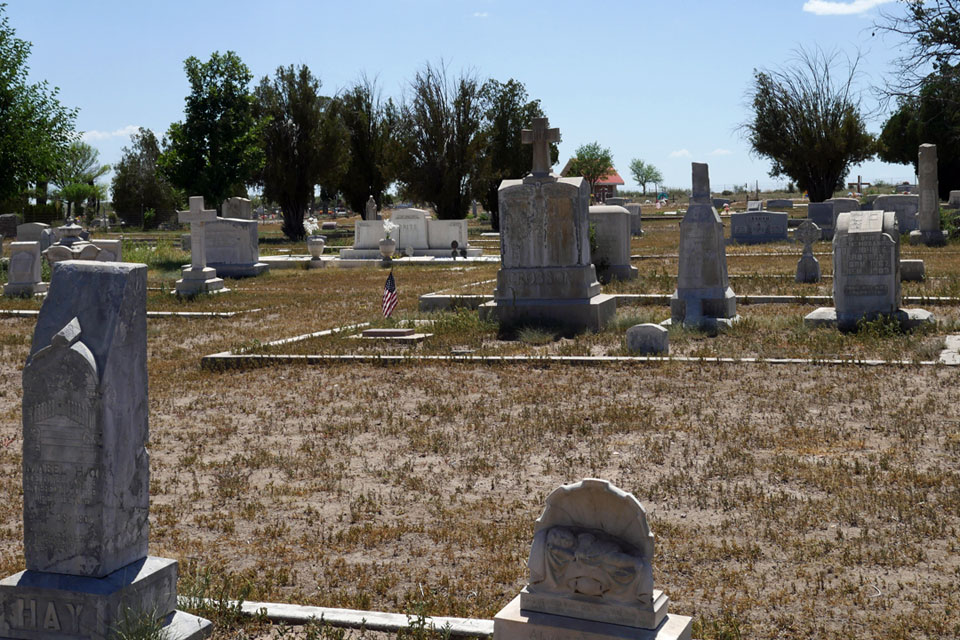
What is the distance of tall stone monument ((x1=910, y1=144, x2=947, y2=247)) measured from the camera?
29.1 metres

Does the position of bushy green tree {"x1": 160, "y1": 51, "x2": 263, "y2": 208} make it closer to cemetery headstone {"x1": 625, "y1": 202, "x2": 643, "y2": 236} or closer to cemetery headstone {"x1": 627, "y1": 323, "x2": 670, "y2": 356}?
cemetery headstone {"x1": 625, "y1": 202, "x2": 643, "y2": 236}

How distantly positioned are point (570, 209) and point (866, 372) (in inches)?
228

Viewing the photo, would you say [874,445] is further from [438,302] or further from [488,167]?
[488,167]

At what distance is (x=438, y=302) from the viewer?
18.1m

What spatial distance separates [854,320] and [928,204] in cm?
1762

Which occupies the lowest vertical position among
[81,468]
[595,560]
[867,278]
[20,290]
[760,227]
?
[595,560]

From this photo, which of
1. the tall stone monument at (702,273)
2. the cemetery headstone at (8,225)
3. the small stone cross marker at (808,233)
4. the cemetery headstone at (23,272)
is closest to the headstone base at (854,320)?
the tall stone monument at (702,273)

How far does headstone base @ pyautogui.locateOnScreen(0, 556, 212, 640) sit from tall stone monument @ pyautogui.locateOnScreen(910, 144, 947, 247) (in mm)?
28428

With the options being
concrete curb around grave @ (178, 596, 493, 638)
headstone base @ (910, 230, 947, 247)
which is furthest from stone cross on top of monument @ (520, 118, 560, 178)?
headstone base @ (910, 230, 947, 247)

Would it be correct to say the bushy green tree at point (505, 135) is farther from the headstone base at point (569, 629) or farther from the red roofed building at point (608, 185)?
the headstone base at point (569, 629)

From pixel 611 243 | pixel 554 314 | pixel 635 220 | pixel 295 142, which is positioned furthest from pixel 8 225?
pixel 554 314

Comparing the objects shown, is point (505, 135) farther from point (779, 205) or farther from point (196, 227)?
point (196, 227)

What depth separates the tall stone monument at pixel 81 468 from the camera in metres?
4.42

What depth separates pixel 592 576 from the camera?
4.12m
